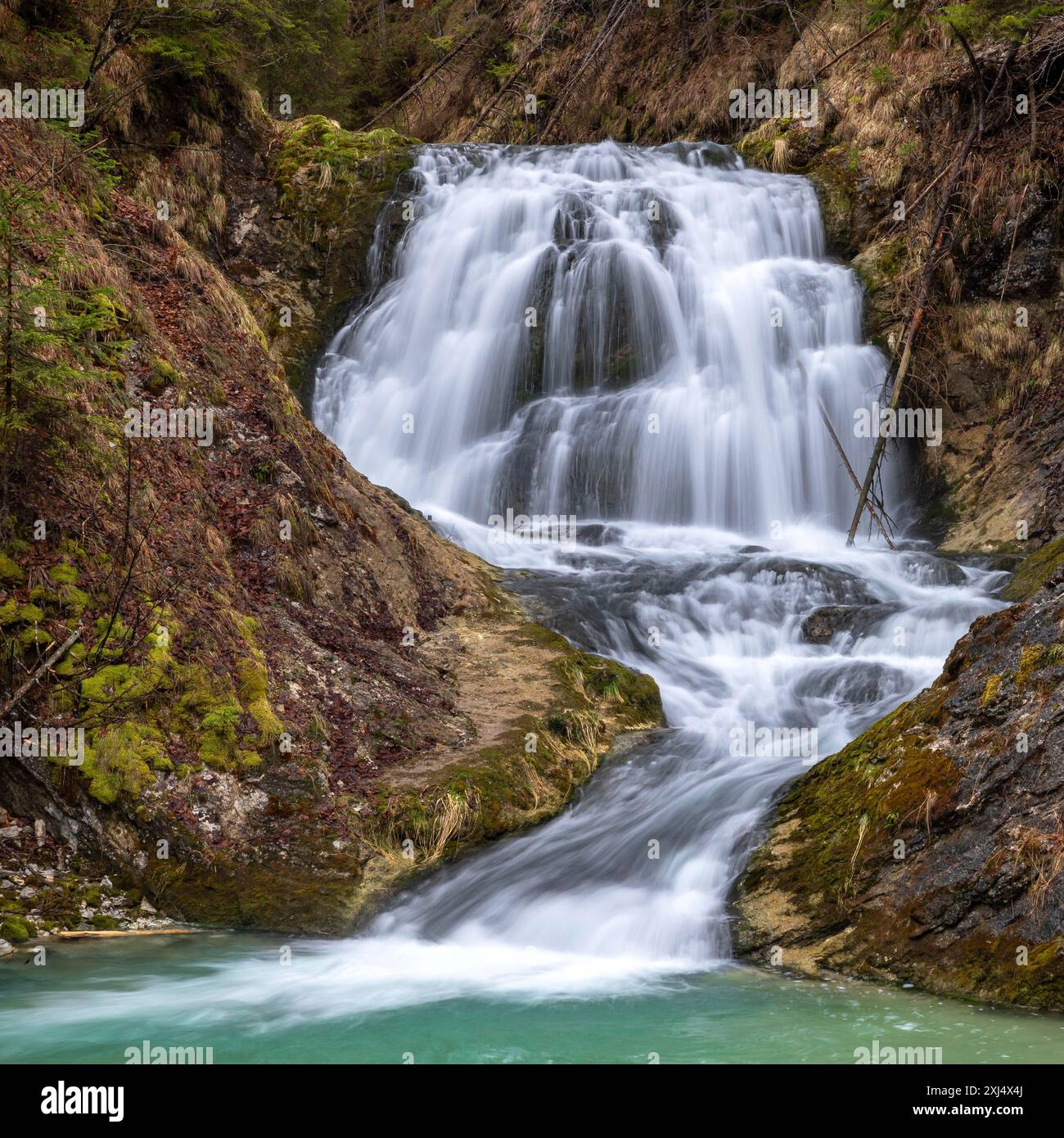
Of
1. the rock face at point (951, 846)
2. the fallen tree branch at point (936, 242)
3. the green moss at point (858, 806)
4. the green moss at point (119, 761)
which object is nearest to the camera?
the rock face at point (951, 846)

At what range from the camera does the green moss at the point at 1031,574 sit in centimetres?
1011

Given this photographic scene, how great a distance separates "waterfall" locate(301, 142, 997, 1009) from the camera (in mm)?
6227

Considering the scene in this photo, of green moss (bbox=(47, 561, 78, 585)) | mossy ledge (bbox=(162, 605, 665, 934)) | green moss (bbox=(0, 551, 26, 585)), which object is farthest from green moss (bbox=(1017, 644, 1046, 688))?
green moss (bbox=(0, 551, 26, 585))

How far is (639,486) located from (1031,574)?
15.8 ft

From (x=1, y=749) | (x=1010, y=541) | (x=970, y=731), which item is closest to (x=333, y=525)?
(x=1, y=749)

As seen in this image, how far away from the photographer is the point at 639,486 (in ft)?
44.8

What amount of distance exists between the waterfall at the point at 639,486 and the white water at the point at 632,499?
0.03 meters

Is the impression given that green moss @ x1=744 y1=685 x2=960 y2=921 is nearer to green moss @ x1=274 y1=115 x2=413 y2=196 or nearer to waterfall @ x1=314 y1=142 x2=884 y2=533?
waterfall @ x1=314 y1=142 x2=884 y2=533

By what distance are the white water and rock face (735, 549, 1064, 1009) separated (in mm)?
520

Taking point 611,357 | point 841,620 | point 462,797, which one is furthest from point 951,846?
point 611,357

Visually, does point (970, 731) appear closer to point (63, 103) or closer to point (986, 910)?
point (986, 910)

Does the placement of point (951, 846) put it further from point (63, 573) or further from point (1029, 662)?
point (63, 573)

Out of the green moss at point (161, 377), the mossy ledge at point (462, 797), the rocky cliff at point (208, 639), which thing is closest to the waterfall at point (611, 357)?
the rocky cliff at point (208, 639)

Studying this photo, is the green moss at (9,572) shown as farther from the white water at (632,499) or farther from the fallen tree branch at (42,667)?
the white water at (632,499)
